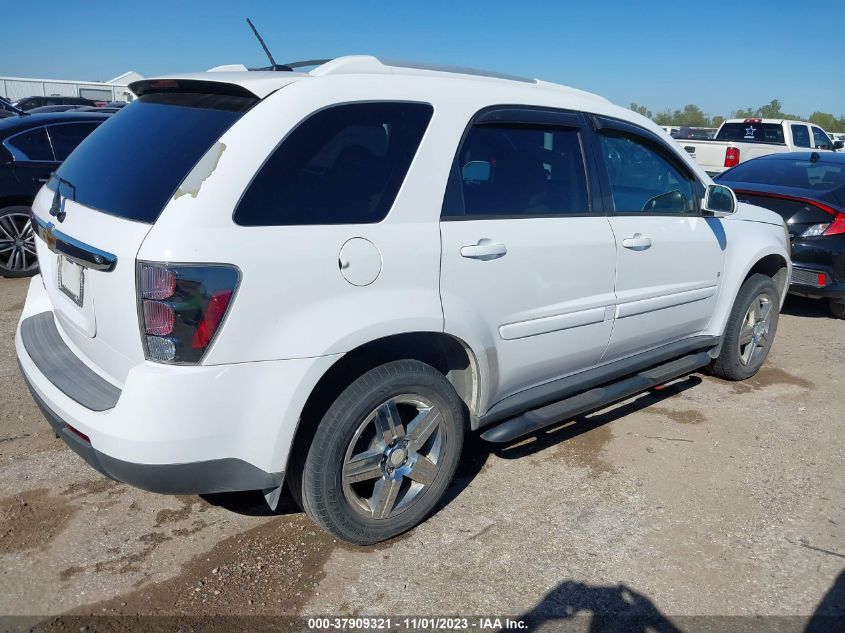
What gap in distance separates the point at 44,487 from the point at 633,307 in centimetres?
310

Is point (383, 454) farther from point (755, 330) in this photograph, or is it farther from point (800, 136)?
point (800, 136)

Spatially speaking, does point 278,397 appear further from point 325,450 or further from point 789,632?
point 789,632

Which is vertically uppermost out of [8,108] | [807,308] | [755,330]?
[8,108]

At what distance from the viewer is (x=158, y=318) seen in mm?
2314

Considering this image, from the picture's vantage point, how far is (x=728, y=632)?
259cm

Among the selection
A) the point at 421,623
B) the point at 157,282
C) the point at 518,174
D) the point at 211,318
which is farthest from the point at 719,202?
the point at 157,282

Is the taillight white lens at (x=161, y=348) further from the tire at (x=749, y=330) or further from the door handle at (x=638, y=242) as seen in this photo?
the tire at (x=749, y=330)

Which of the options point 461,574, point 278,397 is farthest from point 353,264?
point 461,574

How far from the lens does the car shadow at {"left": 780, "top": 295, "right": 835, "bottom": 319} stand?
7199 mm

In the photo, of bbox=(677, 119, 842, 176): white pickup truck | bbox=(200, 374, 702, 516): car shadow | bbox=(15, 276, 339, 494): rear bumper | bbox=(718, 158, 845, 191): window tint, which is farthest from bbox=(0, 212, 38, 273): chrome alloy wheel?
bbox=(677, 119, 842, 176): white pickup truck

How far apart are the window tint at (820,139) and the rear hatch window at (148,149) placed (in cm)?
1647

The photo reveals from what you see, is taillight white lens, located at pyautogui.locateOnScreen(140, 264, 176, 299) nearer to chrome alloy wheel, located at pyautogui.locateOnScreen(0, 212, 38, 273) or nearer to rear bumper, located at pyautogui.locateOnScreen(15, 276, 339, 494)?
rear bumper, located at pyautogui.locateOnScreen(15, 276, 339, 494)

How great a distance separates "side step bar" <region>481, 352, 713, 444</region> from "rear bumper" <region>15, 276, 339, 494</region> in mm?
1057

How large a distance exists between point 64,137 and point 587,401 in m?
6.12
